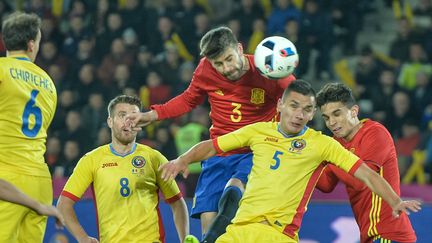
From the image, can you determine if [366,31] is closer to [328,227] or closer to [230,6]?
[230,6]

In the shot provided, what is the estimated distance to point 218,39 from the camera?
6836mm

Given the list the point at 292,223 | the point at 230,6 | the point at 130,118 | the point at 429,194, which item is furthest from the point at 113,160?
the point at 230,6

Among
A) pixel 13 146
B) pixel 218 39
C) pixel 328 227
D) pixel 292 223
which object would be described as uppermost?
pixel 218 39

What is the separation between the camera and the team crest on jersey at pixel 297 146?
Result: 6180mm

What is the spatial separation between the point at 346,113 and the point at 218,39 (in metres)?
1.03

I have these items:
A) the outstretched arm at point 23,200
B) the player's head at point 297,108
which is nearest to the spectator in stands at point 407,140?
the player's head at point 297,108

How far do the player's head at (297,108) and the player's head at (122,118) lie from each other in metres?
1.20

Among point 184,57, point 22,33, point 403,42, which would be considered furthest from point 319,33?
point 22,33

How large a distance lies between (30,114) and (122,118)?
0.82m

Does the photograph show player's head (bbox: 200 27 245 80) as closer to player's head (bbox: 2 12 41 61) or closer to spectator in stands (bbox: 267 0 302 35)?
player's head (bbox: 2 12 41 61)

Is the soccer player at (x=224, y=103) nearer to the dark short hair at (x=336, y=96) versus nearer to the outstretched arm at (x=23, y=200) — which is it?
the dark short hair at (x=336, y=96)

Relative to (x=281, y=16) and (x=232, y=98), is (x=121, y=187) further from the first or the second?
(x=281, y=16)

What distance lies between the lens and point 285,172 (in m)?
6.12

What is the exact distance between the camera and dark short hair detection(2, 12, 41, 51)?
628 centimetres
